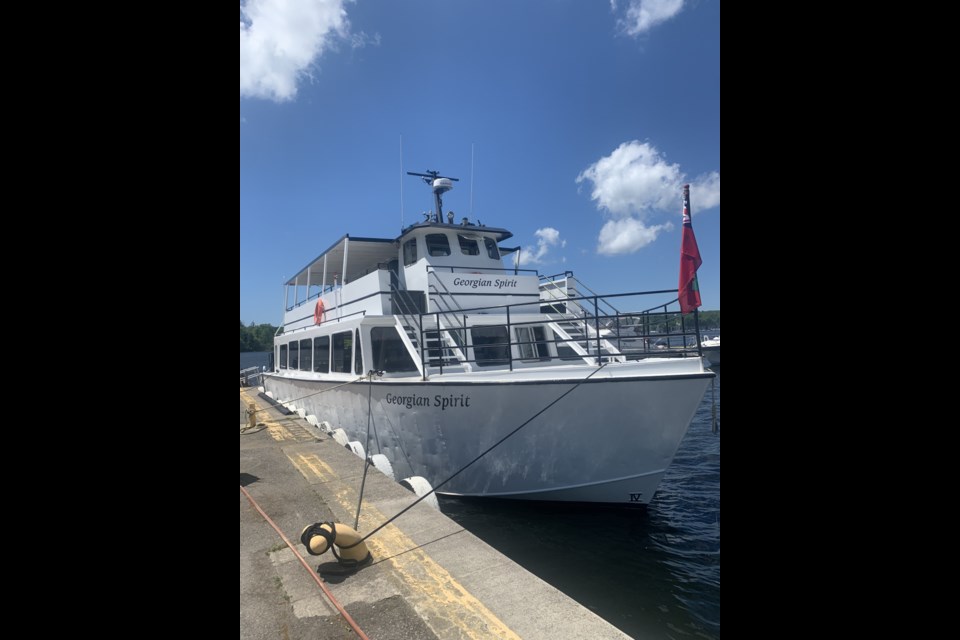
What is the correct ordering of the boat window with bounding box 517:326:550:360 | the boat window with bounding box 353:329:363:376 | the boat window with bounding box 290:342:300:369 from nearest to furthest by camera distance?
1. the boat window with bounding box 353:329:363:376
2. the boat window with bounding box 517:326:550:360
3. the boat window with bounding box 290:342:300:369

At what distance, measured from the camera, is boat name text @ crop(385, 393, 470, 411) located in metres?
7.29

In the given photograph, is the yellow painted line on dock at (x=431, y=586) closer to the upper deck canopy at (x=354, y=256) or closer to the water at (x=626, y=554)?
the water at (x=626, y=554)

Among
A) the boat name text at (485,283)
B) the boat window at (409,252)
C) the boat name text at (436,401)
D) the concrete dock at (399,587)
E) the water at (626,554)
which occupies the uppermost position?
the boat window at (409,252)

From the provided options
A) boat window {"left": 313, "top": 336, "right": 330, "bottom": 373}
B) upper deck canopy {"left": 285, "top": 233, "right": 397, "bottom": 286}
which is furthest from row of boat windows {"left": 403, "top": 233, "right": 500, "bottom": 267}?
boat window {"left": 313, "top": 336, "right": 330, "bottom": 373}

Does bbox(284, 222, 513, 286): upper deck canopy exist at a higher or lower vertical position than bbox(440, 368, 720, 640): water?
higher

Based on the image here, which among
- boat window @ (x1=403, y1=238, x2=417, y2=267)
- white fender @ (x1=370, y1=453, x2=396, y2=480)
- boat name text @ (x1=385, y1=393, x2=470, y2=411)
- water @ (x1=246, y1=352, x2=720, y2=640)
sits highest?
boat window @ (x1=403, y1=238, x2=417, y2=267)

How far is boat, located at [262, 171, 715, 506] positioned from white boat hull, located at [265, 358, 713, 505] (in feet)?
0.06

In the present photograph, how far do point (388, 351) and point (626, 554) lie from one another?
5.69 meters

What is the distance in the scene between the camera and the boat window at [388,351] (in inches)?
388

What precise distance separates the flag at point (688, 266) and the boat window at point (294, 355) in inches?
503

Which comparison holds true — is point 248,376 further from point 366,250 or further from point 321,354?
point 366,250

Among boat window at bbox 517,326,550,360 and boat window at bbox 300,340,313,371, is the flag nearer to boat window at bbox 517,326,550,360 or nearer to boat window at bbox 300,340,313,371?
boat window at bbox 517,326,550,360

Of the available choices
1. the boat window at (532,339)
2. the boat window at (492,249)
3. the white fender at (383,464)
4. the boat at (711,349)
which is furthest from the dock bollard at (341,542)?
the boat window at (492,249)
